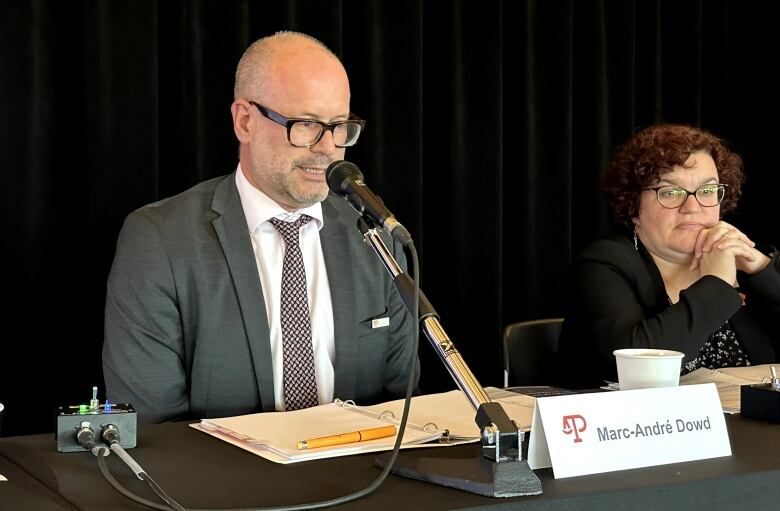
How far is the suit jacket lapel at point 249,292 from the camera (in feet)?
6.43

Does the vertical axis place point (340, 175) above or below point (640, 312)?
above

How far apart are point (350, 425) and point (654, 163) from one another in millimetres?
1271

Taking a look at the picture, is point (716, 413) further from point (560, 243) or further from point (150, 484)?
point (560, 243)

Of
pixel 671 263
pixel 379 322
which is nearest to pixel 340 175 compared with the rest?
pixel 379 322

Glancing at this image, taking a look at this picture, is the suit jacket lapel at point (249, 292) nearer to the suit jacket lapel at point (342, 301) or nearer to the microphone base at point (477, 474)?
the suit jacket lapel at point (342, 301)

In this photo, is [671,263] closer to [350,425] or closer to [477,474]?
[350,425]

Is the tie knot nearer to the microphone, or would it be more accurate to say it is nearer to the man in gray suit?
the man in gray suit

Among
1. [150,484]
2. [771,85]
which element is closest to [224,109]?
[150,484]

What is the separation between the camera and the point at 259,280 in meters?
1.99

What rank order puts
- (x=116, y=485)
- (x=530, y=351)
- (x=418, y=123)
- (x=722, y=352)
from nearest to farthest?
(x=116, y=485) → (x=722, y=352) → (x=530, y=351) → (x=418, y=123)

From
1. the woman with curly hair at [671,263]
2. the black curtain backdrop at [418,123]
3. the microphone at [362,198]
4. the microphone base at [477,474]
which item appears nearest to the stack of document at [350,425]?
the microphone base at [477,474]

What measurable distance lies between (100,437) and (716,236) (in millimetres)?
1533

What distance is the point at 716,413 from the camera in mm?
1319

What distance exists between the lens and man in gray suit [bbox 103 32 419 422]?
1.94 meters
